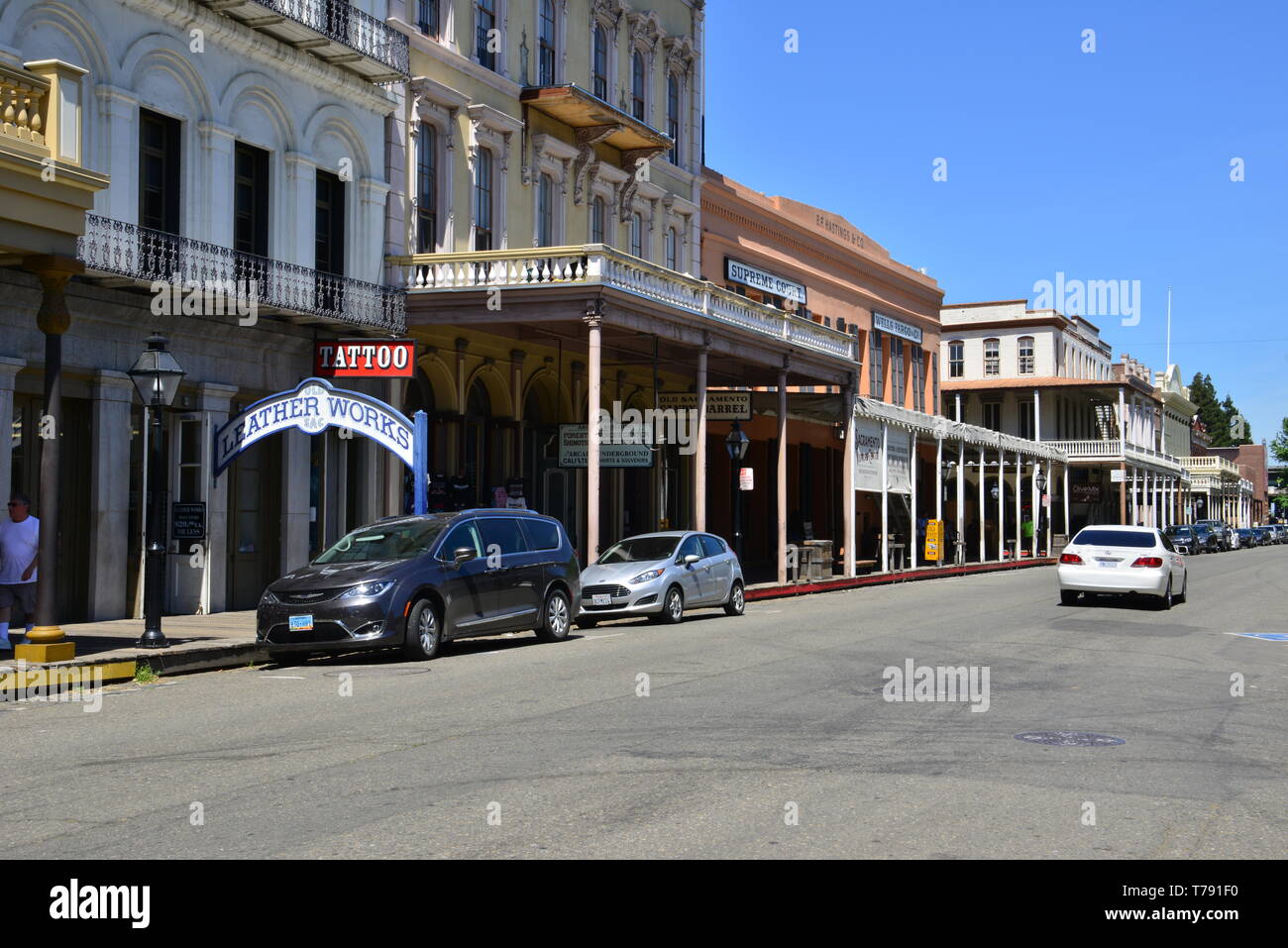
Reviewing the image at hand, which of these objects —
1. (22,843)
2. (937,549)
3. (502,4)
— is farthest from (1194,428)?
(22,843)

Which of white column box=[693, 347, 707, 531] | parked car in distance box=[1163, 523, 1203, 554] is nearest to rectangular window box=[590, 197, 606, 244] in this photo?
white column box=[693, 347, 707, 531]

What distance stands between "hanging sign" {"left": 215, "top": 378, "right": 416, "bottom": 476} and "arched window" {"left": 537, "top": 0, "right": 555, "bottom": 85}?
506 inches

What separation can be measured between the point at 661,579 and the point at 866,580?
591 inches

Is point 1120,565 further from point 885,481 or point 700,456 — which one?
point 885,481

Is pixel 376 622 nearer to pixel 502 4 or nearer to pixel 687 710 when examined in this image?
pixel 687 710

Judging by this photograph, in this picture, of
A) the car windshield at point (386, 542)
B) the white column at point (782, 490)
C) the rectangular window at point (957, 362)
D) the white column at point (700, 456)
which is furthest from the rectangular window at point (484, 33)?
the rectangular window at point (957, 362)

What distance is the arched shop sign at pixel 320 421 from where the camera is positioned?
20.3 m

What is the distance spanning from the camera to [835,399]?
37750 millimetres

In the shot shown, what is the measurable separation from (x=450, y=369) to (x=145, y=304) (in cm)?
842

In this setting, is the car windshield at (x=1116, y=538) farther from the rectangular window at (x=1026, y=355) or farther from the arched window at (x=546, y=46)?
the rectangular window at (x=1026, y=355)

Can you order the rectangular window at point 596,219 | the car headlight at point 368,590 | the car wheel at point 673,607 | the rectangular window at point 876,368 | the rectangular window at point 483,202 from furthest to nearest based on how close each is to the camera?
the rectangular window at point 876,368 → the rectangular window at point 596,219 → the rectangular window at point 483,202 → the car wheel at point 673,607 → the car headlight at point 368,590

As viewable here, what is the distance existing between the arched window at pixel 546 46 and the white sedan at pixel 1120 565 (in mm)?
15317

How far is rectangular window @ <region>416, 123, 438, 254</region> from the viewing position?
27250mm

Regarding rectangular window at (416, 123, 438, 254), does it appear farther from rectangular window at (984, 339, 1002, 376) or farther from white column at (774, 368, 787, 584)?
rectangular window at (984, 339, 1002, 376)
